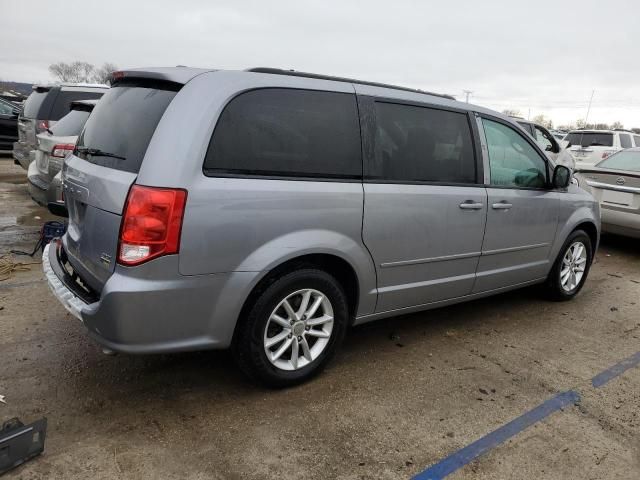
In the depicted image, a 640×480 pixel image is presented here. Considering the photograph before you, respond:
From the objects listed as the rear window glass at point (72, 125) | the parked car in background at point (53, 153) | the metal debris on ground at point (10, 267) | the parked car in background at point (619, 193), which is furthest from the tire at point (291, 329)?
the parked car in background at point (619, 193)

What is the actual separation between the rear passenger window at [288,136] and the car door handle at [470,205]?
933 millimetres

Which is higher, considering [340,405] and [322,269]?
[322,269]

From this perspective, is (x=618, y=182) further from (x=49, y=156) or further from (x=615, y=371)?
(x=49, y=156)

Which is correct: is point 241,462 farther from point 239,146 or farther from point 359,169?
point 359,169

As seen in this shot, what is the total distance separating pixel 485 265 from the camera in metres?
3.95

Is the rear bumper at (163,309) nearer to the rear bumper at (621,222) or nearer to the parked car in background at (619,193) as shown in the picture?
the parked car in background at (619,193)

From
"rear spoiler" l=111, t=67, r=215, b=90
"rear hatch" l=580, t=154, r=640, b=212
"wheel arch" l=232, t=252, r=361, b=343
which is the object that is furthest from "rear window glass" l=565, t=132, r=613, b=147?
"rear spoiler" l=111, t=67, r=215, b=90

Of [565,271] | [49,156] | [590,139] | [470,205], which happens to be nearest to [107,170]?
[470,205]

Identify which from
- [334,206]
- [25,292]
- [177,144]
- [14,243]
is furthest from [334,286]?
[14,243]

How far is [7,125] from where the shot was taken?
515 inches

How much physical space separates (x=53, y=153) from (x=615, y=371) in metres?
5.70

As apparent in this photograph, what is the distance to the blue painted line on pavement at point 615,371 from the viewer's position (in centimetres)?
339

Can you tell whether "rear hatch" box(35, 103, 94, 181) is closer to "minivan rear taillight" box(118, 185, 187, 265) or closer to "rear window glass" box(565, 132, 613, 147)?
"minivan rear taillight" box(118, 185, 187, 265)

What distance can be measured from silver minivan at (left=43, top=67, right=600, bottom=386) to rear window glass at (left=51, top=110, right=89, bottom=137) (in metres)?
2.95
